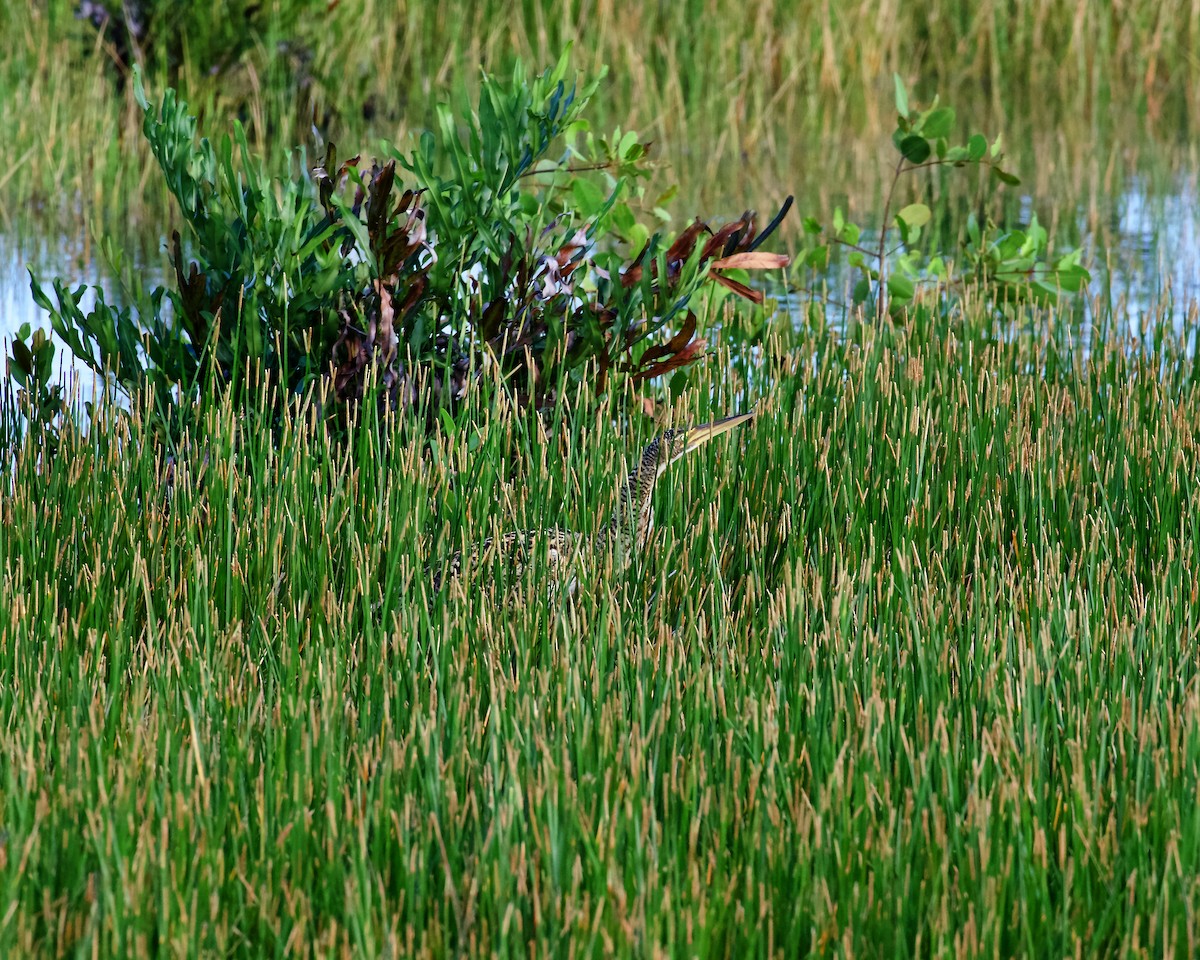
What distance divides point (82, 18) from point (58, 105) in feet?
3.47

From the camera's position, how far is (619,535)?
10.5 ft

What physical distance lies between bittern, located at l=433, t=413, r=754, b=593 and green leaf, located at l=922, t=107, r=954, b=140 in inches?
81.6

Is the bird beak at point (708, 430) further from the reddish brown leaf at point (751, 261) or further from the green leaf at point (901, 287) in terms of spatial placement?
the green leaf at point (901, 287)

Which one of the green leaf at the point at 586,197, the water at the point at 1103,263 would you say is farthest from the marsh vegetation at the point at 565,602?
the water at the point at 1103,263

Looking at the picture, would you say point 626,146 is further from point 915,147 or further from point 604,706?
point 604,706

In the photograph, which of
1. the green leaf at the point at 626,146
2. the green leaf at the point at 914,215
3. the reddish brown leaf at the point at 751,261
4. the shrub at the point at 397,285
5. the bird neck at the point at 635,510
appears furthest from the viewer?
the green leaf at the point at 914,215

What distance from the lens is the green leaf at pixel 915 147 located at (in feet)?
17.3

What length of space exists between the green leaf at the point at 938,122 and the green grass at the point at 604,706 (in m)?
1.57

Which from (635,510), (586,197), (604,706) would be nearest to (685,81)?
(586,197)

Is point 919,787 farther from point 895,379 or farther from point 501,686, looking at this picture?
point 895,379

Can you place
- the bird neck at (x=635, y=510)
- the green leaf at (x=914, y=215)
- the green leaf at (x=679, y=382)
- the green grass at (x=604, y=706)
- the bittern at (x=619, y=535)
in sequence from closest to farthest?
the green grass at (x=604, y=706)
the bittern at (x=619, y=535)
the bird neck at (x=635, y=510)
the green leaf at (x=679, y=382)
the green leaf at (x=914, y=215)

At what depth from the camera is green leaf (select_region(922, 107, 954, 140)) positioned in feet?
17.2

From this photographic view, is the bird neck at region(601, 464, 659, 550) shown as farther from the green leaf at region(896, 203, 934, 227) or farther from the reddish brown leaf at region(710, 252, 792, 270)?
the green leaf at region(896, 203, 934, 227)

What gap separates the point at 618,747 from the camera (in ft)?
7.52
